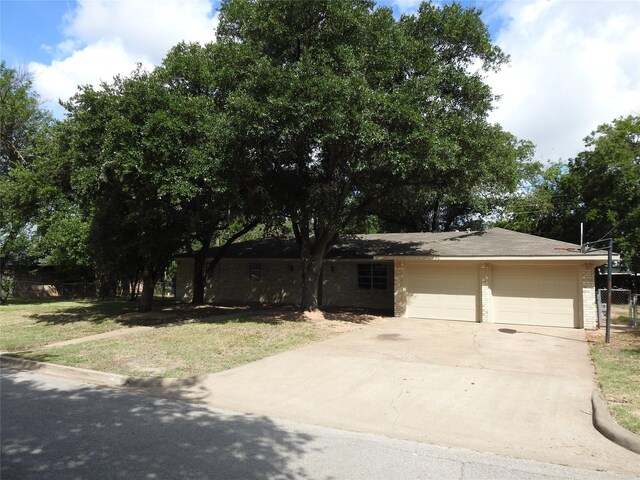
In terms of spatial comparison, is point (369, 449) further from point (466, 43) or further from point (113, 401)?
point (466, 43)

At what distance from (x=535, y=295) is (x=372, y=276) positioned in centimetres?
753

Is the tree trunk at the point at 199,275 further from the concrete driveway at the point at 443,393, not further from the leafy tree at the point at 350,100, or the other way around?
the concrete driveway at the point at 443,393

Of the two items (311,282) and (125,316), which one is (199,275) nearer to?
(125,316)

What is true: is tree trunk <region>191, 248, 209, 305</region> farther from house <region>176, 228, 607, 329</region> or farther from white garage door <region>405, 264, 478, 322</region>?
white garage door <region>405, 264, 478, 322</region>

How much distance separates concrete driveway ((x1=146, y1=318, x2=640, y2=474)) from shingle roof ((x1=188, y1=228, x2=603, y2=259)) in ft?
15.0

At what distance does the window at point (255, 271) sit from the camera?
2482cm

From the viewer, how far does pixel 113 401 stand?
6.83m

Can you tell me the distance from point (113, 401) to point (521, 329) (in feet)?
41.0

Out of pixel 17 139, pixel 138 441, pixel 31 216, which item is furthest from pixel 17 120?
pixel 138 441

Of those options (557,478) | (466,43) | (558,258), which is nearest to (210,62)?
(466,43)

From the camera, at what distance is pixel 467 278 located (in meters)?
16.9

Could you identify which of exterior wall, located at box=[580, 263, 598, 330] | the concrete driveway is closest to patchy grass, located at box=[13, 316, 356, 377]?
the concrete driveway

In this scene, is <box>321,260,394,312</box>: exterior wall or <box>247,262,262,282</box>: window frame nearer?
<box>321,260,394,312</box>: exterior wall

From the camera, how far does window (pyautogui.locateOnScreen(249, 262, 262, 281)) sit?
24.8 m
